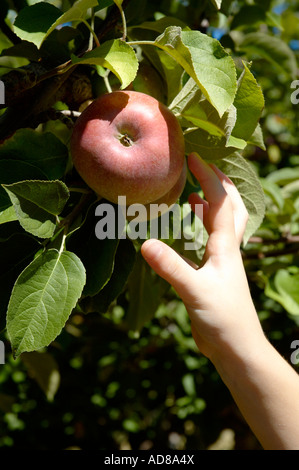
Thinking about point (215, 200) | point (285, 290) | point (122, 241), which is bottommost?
point (285, 290)

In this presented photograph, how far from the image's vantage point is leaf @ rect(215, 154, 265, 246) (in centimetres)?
94

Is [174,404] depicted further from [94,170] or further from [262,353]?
[94,170]

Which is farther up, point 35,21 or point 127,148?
point 35,21

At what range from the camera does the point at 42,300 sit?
67 centimetres

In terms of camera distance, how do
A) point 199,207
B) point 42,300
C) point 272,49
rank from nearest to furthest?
point 42,300, point 199,207, point 272,49

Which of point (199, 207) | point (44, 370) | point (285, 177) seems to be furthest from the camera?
point (285, 177)

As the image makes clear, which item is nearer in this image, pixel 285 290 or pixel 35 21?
pixel 35 21

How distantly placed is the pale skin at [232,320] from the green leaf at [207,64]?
15cm

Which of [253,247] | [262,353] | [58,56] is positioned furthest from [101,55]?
[253,247]

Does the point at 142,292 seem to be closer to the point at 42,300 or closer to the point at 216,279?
the point at 216,279

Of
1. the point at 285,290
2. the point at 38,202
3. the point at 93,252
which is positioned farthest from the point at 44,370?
the point at 38,202

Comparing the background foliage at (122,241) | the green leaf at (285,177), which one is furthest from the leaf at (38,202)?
the green leaf at (285,177)

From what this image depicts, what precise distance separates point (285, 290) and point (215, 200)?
0.66 meters

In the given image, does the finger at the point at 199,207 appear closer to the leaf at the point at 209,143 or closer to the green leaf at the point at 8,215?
the leaf at the point at 209,143
